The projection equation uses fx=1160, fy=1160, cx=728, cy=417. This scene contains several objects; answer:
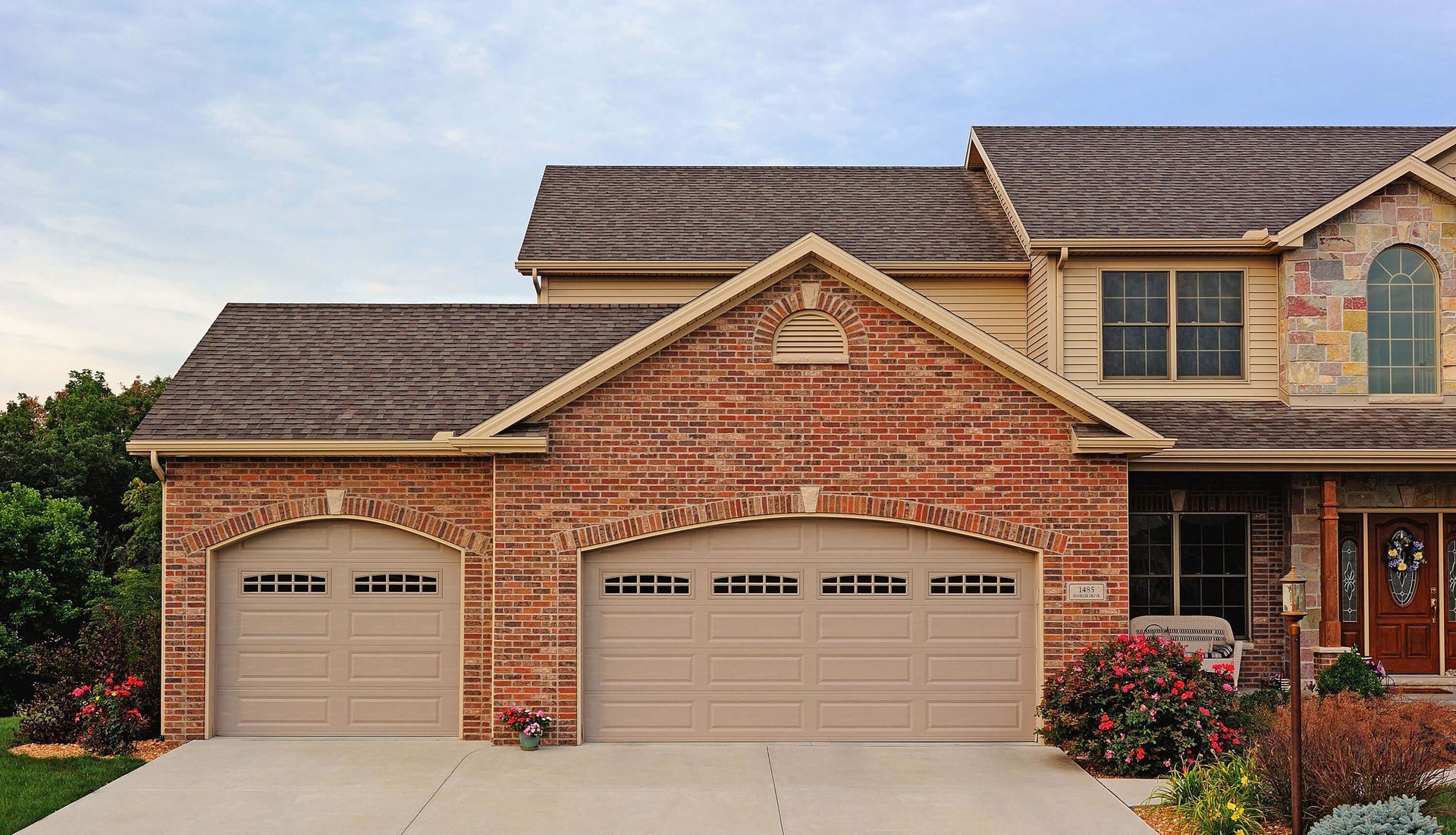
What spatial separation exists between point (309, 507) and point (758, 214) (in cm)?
1026

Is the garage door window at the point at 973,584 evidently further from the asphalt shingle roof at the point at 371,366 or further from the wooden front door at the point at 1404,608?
the wooden front door at the point at 1404,608

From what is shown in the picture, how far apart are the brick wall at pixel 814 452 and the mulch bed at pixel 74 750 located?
12.7ft

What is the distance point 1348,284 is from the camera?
55.3 feet

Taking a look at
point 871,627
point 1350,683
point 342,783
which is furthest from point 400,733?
point 1350,683

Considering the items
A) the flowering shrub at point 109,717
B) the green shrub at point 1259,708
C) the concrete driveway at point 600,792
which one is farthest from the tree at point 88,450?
the green shrub at point 1259,708

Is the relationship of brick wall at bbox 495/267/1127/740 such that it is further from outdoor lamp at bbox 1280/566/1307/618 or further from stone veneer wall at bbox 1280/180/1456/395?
stone veneer wall at bbox 1280/180/1456/395

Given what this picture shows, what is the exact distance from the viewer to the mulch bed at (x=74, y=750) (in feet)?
42.1

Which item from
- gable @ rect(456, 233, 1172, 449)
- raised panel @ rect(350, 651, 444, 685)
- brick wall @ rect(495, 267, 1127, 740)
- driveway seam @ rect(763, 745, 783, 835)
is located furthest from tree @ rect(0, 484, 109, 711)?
driveway seam @ rect(763, 745, 783, 835)

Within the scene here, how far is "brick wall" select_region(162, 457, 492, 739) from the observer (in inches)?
534

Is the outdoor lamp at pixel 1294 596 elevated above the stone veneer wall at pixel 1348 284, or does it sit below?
below

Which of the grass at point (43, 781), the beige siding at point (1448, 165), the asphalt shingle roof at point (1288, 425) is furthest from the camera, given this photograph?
the beige siding at point (1448, 165)

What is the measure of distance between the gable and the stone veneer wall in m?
5.23

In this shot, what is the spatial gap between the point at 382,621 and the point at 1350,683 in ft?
38.8

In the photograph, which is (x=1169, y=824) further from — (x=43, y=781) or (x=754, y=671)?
(x=43, y=781)
